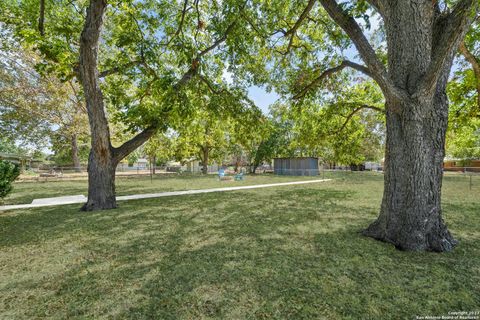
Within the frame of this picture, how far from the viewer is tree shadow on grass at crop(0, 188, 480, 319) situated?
2.25m

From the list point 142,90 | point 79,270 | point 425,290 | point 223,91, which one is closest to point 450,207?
point 425,290

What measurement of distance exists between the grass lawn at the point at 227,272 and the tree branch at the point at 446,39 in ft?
9.27

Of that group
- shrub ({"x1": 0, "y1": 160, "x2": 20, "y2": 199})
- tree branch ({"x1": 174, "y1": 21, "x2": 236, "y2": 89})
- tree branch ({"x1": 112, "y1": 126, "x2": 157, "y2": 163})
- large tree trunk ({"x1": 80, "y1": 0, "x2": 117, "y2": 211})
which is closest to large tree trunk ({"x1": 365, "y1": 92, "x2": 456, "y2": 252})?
tree branch ({"x1": 174, "y1": 21, "x2": 236, "y2": 89})

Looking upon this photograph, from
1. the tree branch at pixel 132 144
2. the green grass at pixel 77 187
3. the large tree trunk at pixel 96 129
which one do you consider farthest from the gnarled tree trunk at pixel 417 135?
the green grass at pixel 77 187

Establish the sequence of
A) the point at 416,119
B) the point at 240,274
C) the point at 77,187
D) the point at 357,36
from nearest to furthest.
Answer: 1. the point at 240,274
2. the point at 416,119
3. the point at 357,36
4. the point at 77,187

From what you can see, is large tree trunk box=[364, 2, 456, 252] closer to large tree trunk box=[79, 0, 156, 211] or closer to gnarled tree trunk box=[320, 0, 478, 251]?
gnarled tree trunk box=[320, 0, 478, 251]

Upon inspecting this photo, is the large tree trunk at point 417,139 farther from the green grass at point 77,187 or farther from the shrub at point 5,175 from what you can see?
the green grass at point 77,187

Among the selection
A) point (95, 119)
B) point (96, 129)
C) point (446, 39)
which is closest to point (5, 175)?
point (96, 129)

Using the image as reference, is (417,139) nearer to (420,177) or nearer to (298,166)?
(420,177)

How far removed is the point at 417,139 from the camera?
3773 millimetres

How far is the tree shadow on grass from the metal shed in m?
21.4

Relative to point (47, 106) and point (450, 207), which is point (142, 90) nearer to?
point (450, 207)

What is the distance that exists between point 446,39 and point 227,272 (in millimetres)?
5164

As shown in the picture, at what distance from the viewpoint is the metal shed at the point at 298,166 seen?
2617cm
